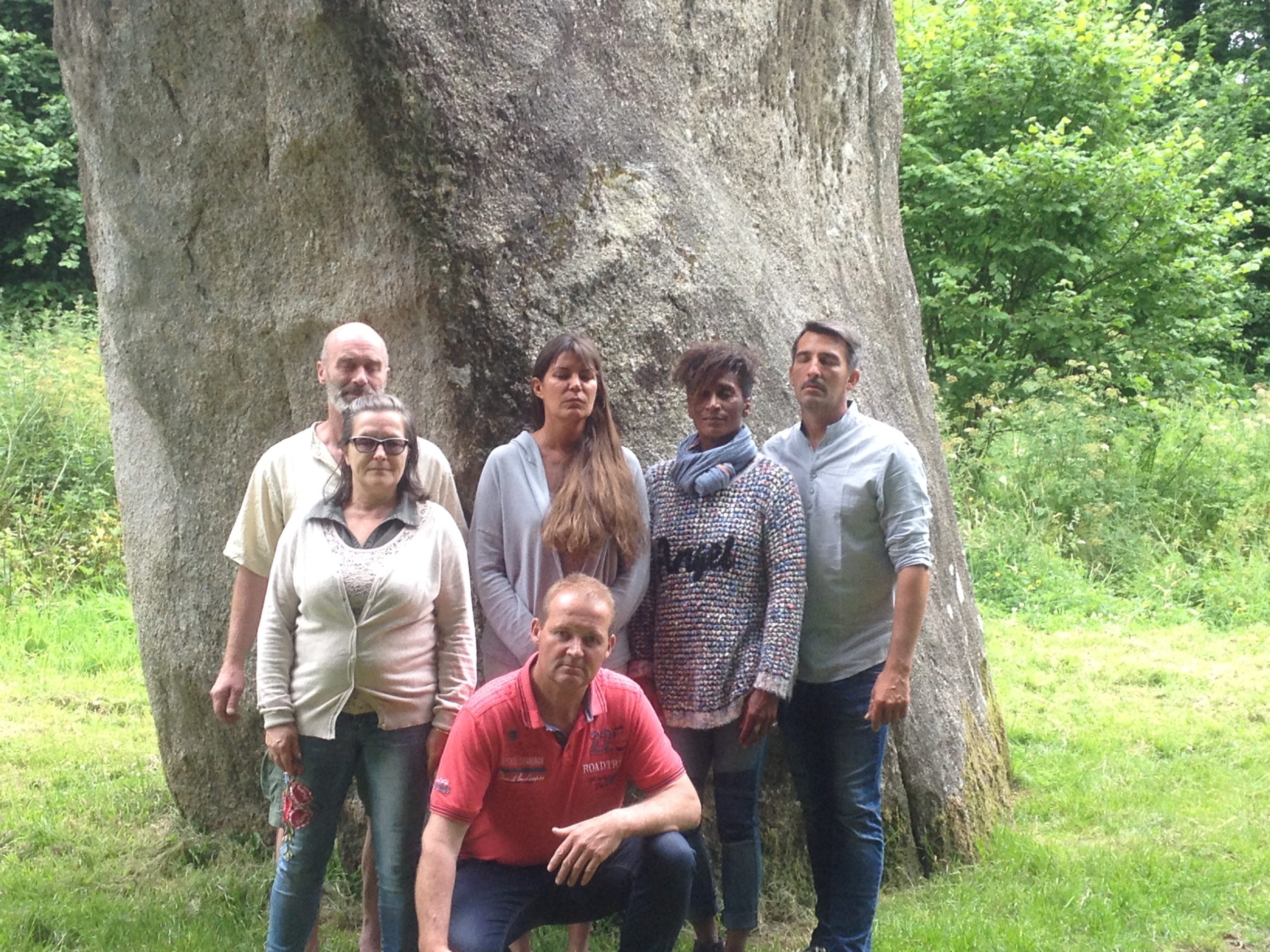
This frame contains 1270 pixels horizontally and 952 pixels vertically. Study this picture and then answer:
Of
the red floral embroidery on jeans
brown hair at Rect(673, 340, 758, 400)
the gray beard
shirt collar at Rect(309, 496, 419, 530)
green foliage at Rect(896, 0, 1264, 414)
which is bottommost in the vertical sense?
the red floral embroidery on jeans

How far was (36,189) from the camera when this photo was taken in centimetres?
1567

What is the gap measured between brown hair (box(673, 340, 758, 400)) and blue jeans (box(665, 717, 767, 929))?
999 millimetres

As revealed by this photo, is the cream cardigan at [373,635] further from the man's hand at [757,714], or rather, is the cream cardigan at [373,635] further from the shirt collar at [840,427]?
the shirt collar at [840,427]

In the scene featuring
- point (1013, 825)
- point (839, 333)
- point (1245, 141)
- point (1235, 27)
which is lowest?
point (1013, 825)

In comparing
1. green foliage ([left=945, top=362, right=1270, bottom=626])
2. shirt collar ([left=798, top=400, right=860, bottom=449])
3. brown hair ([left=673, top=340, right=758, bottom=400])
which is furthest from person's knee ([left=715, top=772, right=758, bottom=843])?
green foliage ([left=945, top=362, right=1270, bottom=626])

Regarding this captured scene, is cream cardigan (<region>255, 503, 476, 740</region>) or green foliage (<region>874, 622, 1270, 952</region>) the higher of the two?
cream cardigan (<region>255, 503, 476, 740</region>)

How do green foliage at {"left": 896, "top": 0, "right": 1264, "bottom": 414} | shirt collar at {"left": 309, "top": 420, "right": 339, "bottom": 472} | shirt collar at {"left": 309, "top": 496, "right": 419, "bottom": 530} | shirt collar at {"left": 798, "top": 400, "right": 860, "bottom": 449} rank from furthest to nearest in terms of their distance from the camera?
green foliage at {"left": 896, "top": 0, "right": 1264, "bottom": 414} < shirt collar at {"left": 798, "top": 400, "right": 860, "bottom": 449} < shirt collar at {"left": 309, "top": 420, "right": 339, "bottom": 472} < shirt collar at {"left": 309, "top": 496, "right": 419, "bottom": 530}

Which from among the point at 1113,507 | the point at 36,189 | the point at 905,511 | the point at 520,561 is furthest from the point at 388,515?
the point at 36,189

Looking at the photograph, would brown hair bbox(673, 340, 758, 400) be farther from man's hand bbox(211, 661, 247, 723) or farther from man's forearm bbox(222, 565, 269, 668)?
man's hand bbox(211, 661, 247, 723)

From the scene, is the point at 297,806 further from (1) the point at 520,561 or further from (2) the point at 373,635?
(1) the point at 520,561

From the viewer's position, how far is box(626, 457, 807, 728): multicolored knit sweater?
11.8 ft

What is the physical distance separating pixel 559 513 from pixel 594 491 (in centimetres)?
11

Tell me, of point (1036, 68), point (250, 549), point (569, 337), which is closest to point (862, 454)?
point (569, 337)

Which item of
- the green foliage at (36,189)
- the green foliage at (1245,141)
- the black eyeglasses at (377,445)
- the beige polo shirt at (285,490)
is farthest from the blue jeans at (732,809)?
the green foliage at (1245,141)
